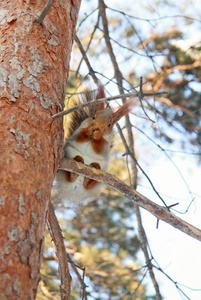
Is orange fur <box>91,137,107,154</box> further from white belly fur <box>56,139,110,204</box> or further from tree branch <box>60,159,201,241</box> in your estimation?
tree branch <box>60,159,201,241</box>

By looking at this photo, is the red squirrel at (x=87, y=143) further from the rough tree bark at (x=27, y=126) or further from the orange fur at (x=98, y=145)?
the rough tree bark at (x=27, y=126)

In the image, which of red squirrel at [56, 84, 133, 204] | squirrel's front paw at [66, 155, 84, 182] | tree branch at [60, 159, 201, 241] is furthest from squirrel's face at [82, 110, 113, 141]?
tree branch at [60, 159, 201, 241]

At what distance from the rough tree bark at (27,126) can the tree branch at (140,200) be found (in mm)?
204

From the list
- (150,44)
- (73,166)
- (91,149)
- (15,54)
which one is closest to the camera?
(15,54)

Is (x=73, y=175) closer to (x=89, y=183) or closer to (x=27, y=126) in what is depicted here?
(x=89, y=183)

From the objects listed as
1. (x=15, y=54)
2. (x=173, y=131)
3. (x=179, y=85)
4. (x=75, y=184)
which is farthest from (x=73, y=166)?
(x=179, y=85)

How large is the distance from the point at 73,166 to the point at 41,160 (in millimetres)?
368

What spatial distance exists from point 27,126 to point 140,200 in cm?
57

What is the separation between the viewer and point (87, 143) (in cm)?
210

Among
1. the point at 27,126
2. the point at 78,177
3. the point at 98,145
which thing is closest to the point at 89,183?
the point at 78,177

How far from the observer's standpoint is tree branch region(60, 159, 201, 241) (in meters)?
1.42

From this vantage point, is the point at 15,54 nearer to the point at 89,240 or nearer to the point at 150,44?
the point at 89,240

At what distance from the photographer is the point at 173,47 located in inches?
195

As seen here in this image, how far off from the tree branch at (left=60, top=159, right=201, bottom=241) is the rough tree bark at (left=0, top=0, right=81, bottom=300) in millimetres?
204
